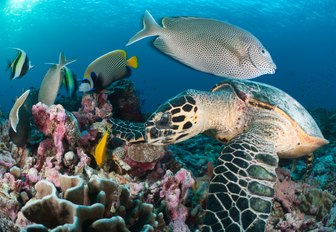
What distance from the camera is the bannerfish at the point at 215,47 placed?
2.46 m

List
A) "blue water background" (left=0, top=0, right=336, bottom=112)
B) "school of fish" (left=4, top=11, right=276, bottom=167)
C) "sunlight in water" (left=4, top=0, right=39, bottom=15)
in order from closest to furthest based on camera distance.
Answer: "school of fish" (left=4, top=11, right=276, bottom=167) → "blue water background" (left=0, top=0, right=336, bottom=112) → "sunlight in water" (left=4, top=0, right=39, bottom=15)

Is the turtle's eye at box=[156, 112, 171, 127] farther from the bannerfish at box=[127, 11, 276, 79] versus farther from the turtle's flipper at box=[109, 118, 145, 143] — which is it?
the bannerfish at box=[127, 11, 276, 79]

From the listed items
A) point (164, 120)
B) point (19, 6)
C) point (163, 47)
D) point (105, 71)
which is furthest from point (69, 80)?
point (19, 6)

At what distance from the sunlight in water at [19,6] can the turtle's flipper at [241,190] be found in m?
46.4

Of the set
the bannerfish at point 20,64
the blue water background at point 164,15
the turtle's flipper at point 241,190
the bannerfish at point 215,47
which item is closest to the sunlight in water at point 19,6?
the blue water background at point 164,15

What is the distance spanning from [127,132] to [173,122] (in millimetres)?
517

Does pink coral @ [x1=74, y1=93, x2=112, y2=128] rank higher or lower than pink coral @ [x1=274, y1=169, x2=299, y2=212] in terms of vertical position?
higher

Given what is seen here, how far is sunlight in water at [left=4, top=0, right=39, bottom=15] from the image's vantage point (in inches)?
1660

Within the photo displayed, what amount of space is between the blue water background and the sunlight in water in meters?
0.15

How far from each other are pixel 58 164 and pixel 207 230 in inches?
51.8

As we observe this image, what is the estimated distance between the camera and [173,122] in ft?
10.3

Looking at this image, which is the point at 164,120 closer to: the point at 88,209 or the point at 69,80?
the point at 69,80

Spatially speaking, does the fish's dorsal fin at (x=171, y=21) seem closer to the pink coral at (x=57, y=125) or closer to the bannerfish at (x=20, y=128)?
the pink coral at (x=57, y=125)

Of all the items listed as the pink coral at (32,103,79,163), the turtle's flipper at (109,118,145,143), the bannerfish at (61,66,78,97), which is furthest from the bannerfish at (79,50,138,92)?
the pink coral at (32,103,79,163)
